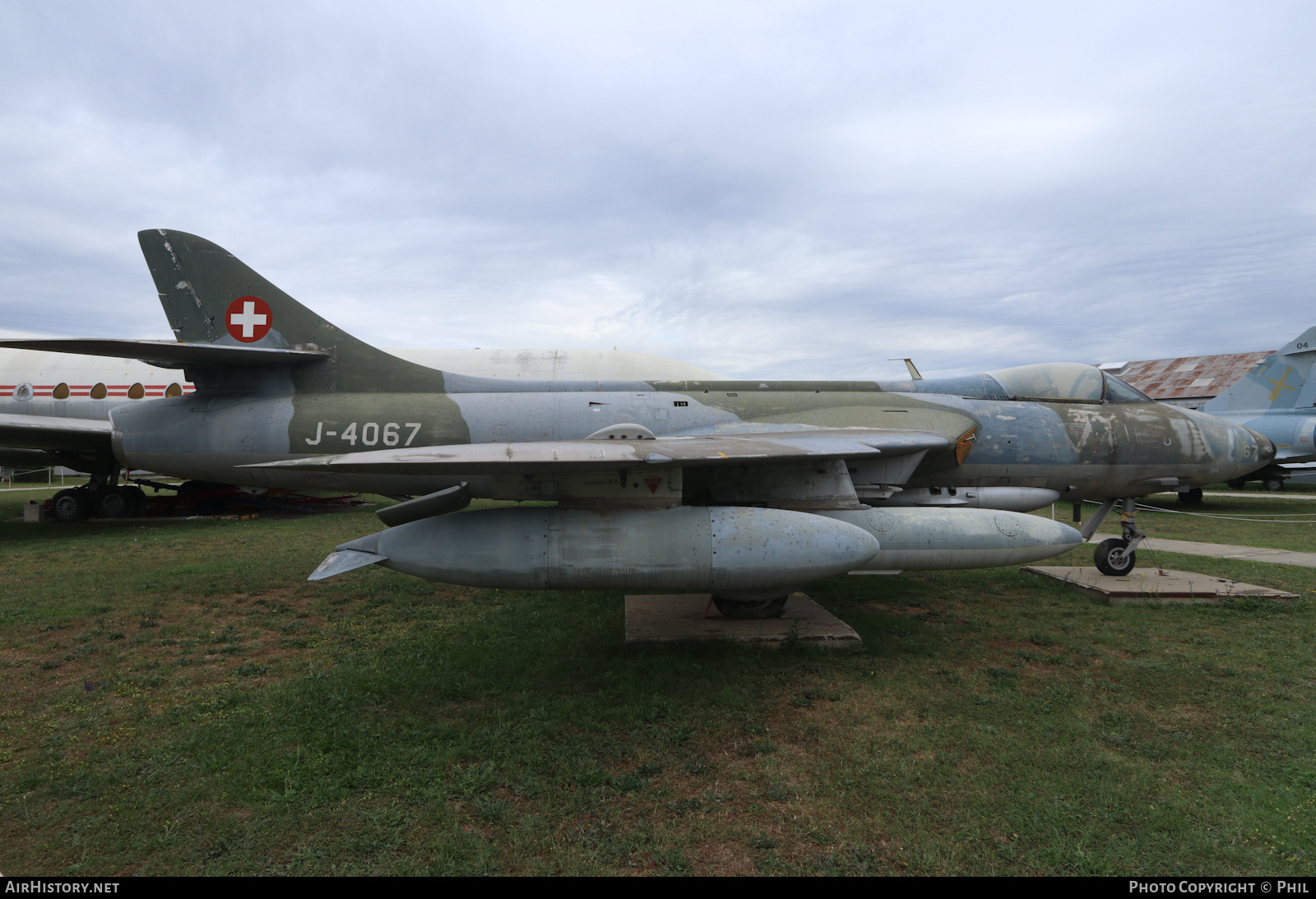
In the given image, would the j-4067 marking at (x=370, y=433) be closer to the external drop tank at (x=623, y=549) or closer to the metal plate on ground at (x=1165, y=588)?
the external drop tank at (x=623, y=549)

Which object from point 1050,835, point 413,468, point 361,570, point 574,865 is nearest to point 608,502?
point 413,468

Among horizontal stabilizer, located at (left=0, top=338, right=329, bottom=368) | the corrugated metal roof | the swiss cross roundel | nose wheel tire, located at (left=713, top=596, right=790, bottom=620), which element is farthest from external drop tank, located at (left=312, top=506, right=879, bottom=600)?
the corrugated metal roof

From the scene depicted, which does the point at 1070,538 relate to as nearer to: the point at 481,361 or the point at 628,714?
the point at 628,714

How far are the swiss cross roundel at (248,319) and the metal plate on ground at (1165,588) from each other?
9821 mm

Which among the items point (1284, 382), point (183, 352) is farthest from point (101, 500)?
point (1284, 382)

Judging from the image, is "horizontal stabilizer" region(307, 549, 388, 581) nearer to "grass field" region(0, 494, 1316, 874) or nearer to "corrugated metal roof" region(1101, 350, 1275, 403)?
"grass field" region(0, 494, 1316, 874)

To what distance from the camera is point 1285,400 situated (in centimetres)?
1633

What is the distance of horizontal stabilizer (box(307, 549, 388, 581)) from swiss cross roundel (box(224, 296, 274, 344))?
365 cm

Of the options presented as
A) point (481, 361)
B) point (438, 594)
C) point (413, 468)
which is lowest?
point (438, 594)

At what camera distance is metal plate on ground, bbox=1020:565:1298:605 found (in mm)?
6840

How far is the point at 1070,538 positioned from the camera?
5.33 m

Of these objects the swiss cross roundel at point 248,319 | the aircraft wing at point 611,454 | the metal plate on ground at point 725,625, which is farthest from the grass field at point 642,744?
Result: the swiss cross roundel at point 248,319
